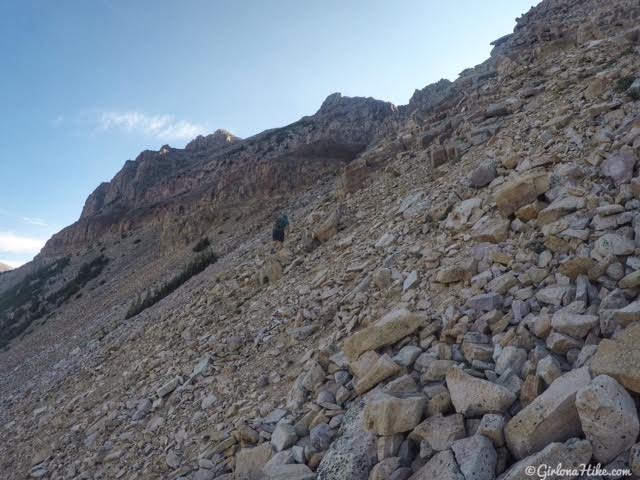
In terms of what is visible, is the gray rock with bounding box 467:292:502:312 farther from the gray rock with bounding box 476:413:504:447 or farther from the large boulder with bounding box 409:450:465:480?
the large boulder with bounding box 409:450:465:480

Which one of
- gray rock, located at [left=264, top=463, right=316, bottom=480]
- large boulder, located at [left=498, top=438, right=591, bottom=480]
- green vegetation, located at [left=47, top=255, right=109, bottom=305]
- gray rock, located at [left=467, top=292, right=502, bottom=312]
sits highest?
green vegetation, located at [left=47, top=255, right=109, bottom=305]

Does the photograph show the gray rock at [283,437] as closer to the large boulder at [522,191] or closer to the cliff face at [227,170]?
the large boulder at [522,191]

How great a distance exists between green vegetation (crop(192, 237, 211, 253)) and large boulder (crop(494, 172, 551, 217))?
66.3 feet

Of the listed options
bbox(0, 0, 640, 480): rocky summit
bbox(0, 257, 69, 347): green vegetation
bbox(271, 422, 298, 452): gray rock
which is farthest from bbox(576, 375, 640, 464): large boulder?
bbox(0, 257, 69, 347): green vegetation

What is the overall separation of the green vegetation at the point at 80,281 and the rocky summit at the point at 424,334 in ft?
60.3

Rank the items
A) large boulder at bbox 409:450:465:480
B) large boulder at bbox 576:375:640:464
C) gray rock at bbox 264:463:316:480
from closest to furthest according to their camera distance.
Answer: large boulder at bbox 576:375:640:464 < large boulder at bbox 409:450:465:480 < gray rock at bbox 264:463:316:480

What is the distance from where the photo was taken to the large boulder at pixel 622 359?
2525mm

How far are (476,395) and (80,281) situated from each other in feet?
120

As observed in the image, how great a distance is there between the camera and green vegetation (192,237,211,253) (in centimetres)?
2383

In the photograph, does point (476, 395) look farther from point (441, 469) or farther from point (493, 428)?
point (441, 469)

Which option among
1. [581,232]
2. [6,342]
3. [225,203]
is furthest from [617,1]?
[6,342]

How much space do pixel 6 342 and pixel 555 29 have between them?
35.8 m

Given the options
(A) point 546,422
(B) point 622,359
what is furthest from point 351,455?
(B) point 622,359

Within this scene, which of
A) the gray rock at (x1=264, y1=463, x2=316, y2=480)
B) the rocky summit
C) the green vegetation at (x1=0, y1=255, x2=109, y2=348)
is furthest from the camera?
the green vegetation at (x1=0, y1=255, x2=109, y2=348)
